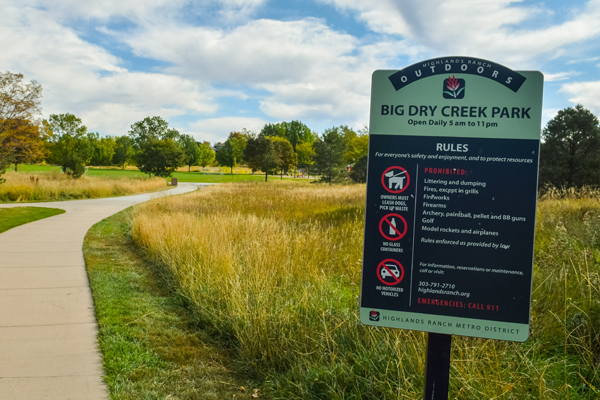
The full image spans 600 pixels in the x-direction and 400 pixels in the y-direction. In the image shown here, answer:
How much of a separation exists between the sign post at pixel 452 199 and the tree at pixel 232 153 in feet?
254

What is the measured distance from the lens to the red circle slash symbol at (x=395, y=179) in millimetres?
2510

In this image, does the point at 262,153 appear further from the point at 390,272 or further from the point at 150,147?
the point at 390,272

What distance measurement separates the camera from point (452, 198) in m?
2.44

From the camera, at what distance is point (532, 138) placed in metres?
2.36

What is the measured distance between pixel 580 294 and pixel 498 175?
2977mm

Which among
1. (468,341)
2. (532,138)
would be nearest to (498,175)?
(532,138)

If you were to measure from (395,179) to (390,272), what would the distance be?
1.77 feet

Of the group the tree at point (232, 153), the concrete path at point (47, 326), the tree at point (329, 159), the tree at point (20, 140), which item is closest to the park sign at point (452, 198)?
the concrete path at point (47, 326)

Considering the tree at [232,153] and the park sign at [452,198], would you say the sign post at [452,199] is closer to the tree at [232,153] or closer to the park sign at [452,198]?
the park sign at [452,198]

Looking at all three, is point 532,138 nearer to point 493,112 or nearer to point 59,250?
point 493,112

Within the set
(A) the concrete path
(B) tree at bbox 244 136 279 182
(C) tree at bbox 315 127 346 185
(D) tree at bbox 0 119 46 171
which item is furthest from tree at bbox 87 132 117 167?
(A) the concrete path

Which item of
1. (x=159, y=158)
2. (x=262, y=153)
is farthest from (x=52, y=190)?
(x=262, y=153)

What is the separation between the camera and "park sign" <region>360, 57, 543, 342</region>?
2373 mm

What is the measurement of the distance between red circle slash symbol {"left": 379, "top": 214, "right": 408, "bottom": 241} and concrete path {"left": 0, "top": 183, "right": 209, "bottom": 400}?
2565mm
